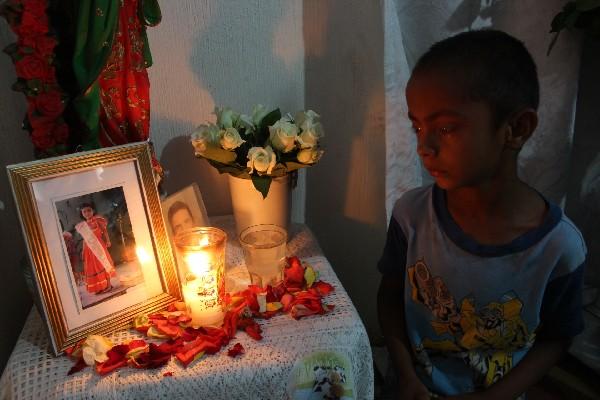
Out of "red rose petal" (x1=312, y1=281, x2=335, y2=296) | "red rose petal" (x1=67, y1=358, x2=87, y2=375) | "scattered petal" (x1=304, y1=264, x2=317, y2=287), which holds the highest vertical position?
"scattered petal" (x1=304, y1=264, x2=317, y2=287)

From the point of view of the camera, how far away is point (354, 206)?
4.15 feet

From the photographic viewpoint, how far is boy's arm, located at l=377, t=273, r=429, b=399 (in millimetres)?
794

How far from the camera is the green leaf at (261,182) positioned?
3.07 ft

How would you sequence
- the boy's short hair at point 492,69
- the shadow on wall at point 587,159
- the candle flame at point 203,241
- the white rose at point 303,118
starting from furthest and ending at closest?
→ 1. the shadow on wall at point 587,159
2. the white rose at point 303,118
3. the candle flame at point 203,241
4. the boy's short hair at point 492,69

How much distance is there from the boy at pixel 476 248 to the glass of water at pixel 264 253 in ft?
0.66

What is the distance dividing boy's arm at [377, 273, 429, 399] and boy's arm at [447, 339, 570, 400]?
0.21 feet

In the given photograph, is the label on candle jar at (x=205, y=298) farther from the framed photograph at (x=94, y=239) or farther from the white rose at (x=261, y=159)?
the white rose at (x=261, y=159)

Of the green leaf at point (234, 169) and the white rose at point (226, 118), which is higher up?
the white rose at point (226, 118)

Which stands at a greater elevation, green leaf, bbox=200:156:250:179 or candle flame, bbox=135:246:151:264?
green leaf, bbox=200:156:250:179

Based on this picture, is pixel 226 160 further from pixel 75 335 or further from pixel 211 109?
pixel 75 335

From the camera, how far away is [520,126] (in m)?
0.65

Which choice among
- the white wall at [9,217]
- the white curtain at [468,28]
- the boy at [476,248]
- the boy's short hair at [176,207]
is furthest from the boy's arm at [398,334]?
the white wall at [9,217]

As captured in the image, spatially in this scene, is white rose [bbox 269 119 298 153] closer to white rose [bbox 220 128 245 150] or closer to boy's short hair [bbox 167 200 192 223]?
white rose [bbox 220 128 245 150]

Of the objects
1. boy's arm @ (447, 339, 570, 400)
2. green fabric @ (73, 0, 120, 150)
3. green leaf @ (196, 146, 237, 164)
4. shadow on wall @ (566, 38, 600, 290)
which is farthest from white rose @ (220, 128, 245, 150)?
shadow on wall @ (566, 38, 600, 290)
